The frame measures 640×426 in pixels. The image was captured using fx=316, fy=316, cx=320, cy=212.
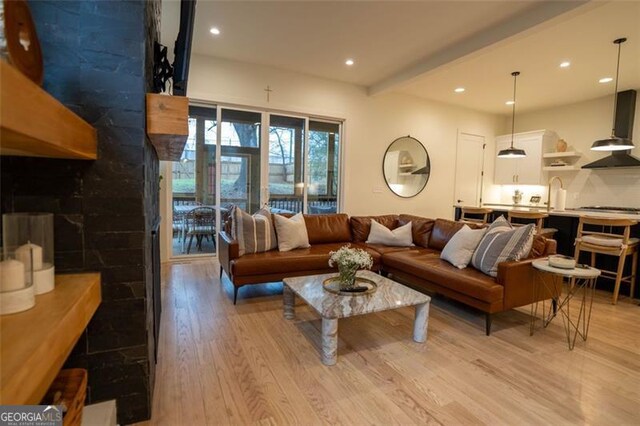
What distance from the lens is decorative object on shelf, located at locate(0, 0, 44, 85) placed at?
87 centimetres

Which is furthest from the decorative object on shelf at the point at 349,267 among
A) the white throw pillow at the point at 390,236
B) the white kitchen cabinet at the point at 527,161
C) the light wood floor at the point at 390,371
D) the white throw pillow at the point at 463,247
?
the white kitchen cabinet at the point at 527,161

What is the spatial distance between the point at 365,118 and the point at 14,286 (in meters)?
5.55

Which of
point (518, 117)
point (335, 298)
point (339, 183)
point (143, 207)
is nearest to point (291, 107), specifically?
point (339, 183)

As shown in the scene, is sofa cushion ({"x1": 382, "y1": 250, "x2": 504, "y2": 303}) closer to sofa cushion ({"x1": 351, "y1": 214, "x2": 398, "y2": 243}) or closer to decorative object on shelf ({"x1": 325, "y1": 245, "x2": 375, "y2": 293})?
sofa cushion ({"x1": 351, "y1": 214, "x2": 398, "y2": 243})

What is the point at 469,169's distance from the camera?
23.2 ft

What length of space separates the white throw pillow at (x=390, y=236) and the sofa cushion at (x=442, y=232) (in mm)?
292

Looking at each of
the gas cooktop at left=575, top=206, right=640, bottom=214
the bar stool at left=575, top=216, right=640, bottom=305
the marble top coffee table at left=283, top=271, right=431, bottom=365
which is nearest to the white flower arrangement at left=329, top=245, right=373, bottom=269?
the marble top coffee table at left=283, top=271, right=431, bottom=365

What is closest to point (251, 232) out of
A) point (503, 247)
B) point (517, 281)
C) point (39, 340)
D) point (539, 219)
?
point (503, 247)

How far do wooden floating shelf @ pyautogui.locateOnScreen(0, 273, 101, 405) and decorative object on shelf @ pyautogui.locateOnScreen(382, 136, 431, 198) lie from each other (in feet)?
18.1

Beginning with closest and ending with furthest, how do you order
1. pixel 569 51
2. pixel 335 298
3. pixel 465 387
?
1. pixel 465 387
2. pixel 335 298
3. pixel 569 51

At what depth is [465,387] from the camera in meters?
1.88

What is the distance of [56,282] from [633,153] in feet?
24.9

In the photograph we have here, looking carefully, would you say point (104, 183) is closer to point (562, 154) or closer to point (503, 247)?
point (503, 247)

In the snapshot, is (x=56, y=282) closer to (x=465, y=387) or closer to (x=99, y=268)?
(x=99, y=268)
